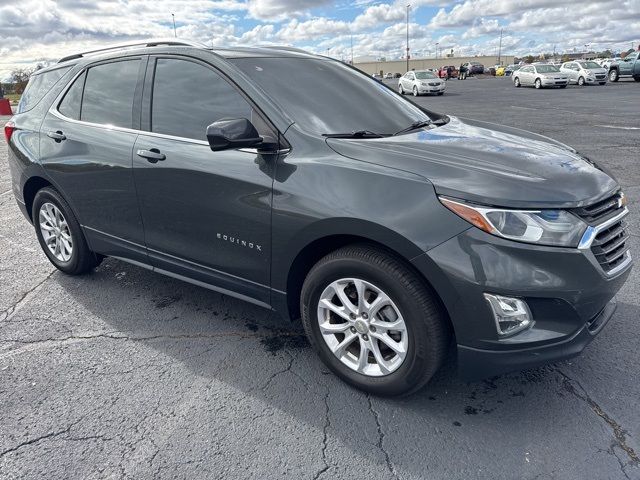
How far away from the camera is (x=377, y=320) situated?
8.82 feet

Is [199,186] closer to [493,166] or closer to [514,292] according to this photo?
[493,166]

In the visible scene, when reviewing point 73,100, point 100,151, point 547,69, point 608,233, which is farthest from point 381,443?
point 547,69

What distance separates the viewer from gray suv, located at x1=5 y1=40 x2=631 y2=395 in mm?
2350

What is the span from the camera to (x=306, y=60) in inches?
146

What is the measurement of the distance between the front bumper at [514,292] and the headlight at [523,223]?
1.6 inches

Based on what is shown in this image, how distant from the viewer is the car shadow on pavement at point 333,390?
2510 mm

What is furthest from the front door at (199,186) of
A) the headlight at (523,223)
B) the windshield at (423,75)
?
the windshield at (423,75)

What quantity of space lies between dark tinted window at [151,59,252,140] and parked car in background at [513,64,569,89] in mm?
33082

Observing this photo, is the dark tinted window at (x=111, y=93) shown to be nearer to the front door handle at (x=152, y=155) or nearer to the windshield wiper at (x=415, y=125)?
the front door handle at (x=152, y=155)

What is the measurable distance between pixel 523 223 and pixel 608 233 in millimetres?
567

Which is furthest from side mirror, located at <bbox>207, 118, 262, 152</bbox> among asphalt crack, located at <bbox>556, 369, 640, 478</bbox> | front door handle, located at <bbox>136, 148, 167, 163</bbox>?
asphalt crack, located at <bbox>556, 369, 640, 478</bbox>

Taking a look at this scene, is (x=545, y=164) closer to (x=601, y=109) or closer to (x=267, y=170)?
(x=267, y=170)

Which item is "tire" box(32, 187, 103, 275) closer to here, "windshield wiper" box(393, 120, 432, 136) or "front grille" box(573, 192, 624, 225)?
"windshield wiper" box(393, 120, 432, 136)

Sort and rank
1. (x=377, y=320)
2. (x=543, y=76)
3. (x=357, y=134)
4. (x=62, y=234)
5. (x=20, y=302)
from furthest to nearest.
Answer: (x=543, y=76) < (x=62, y=234) < (x=20, y=302) < (x=357, y=134) < (x=377, y=320)
